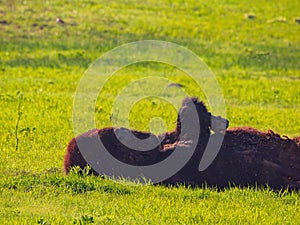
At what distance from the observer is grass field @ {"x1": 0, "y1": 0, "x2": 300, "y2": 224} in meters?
7.11

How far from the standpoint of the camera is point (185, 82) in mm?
17047

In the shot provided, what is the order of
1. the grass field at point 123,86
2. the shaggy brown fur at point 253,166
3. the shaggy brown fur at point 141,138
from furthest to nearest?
the shaggy brown fur at point 141,138, the shaggy brown fur at point 253,166, the grass field at point 123,86

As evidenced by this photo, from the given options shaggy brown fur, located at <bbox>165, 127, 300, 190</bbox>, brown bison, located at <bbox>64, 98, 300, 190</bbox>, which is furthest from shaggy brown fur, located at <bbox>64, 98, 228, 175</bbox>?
shaggy brown fur, located at <bbox>165, 127, 300, 190</bbox>

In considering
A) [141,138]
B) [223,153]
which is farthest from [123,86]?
[223,153]

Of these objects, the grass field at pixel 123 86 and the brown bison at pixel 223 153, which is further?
the brown bison at pixel 223 153

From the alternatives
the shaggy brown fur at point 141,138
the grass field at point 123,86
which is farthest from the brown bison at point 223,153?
the grass field at point 123,86

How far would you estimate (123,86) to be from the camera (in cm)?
1603

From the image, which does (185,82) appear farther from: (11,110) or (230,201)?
(230,201)

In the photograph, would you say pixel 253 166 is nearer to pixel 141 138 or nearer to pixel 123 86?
pixel 141 138

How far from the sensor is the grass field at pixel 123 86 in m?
7.11

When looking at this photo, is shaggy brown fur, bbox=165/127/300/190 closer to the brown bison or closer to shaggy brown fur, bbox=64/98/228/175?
the brown bison

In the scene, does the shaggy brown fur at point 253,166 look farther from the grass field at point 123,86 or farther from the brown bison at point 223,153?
the grass field at point 123,86

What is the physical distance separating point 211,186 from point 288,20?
59.4 feet

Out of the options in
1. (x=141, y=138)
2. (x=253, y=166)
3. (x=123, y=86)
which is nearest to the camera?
(x=253, y=166)
